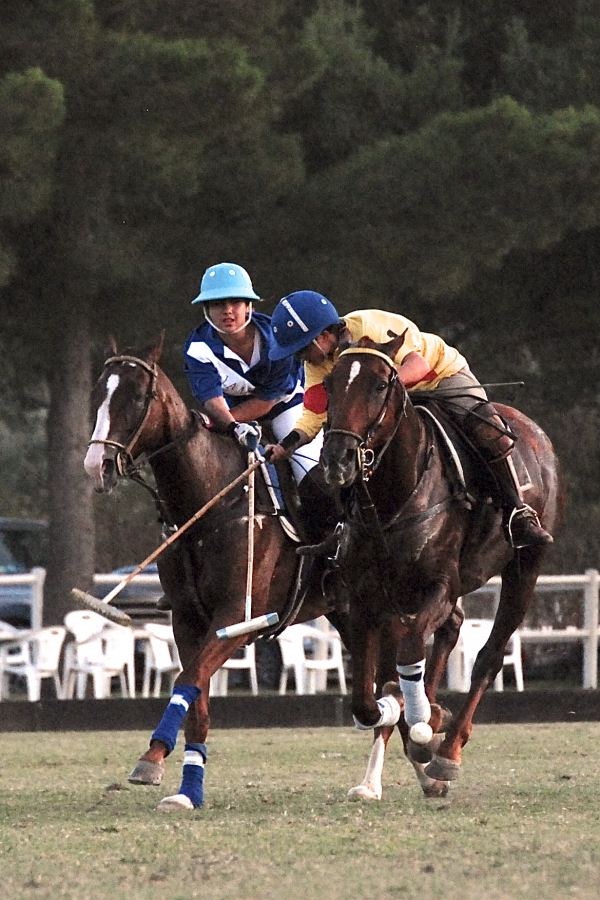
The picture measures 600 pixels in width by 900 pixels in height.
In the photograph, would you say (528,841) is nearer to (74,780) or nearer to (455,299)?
(74,780)

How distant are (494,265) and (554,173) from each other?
1114 millimetres

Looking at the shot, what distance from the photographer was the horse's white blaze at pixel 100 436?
7.01m

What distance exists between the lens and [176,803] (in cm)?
685

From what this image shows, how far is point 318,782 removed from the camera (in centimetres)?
818

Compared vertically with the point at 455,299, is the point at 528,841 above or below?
below

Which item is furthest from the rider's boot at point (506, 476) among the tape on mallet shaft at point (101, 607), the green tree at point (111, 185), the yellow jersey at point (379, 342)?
the green tree at point (111, 185)

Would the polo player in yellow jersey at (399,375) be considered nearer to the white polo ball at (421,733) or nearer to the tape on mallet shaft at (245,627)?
the tape on mallet shaft at (245,627)

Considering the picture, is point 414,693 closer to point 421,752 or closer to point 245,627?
point 421,752

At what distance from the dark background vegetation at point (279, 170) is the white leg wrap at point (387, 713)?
9059 mm

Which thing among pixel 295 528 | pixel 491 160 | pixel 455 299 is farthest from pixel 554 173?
pixel 295 528

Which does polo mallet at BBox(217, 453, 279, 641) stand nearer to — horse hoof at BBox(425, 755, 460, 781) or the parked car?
horse hoof at BBox(425, 755, 460, 781)

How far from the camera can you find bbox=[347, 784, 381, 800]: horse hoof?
7.12 m

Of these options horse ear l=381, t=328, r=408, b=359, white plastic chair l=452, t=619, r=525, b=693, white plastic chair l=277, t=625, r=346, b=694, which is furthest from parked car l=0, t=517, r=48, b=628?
horse ear l=381, t=328, r=408, b=359

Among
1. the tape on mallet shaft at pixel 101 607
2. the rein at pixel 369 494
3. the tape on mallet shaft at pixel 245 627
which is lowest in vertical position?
the tape on mallet shaft at pixel 245 627
